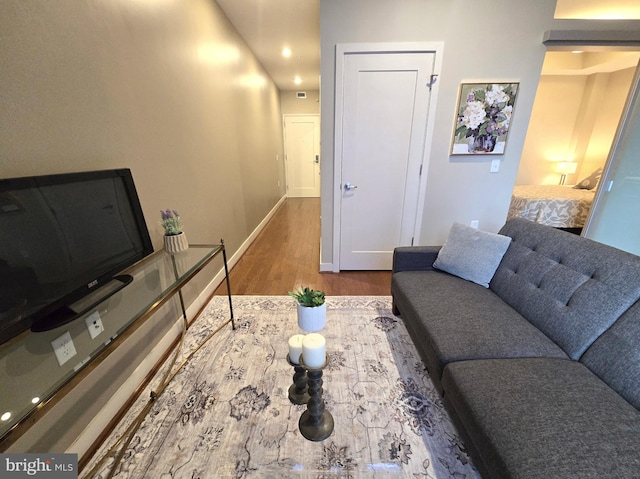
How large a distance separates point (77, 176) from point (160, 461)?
1.31m

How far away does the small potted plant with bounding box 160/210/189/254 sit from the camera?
1626 millimetres

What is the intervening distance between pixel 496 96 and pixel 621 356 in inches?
91.6

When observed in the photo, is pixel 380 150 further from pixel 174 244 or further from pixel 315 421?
pixel 315 421

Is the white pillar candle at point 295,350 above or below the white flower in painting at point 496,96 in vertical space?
below

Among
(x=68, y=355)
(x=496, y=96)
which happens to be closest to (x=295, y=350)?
(x=68, y=355)

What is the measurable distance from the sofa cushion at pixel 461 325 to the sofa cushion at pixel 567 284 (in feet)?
0.25

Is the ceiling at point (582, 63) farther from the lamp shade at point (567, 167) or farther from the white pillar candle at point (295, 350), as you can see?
the white pillar candle at point (295, 350)

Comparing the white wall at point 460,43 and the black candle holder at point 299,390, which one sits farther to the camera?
the white wall at point 460,43

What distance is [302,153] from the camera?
269 inches

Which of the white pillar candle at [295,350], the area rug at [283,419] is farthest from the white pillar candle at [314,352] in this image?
the area rug at [283,419]

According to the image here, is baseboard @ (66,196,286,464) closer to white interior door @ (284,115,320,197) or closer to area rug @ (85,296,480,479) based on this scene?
area rug @ (85,296,480,479)

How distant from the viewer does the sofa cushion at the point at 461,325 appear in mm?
1179

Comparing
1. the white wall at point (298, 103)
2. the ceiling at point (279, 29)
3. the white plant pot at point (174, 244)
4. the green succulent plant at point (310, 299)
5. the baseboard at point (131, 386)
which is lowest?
the baseboard at point (131, 386)

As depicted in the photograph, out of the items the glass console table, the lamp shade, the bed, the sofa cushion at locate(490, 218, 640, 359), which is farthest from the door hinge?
the lamp shade
